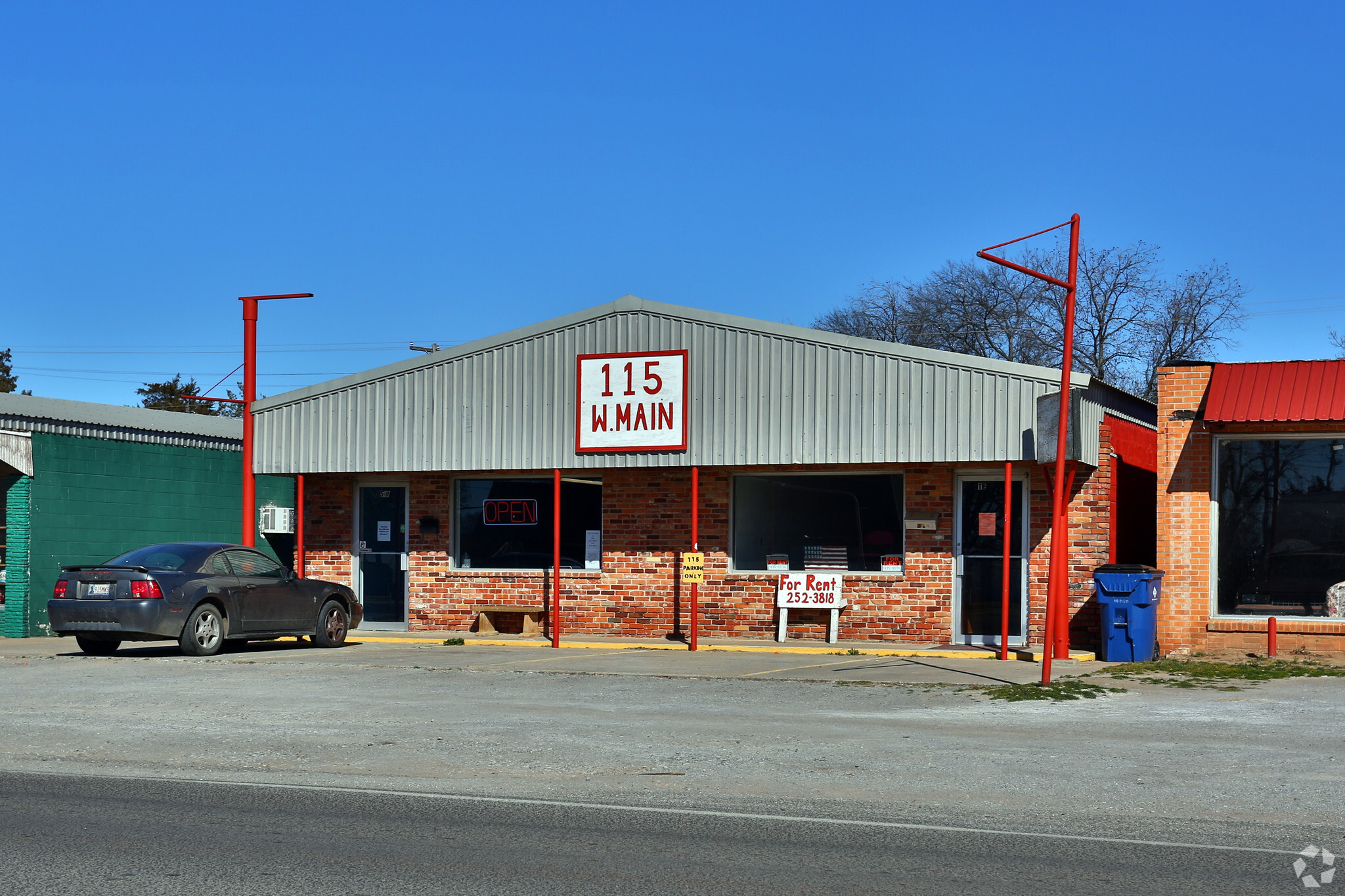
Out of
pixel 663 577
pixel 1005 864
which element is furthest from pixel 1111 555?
pixel 1005 864

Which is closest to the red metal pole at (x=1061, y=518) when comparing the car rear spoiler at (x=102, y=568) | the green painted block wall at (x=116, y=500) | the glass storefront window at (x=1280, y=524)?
the glass storefront window at (x=1280, y=524)

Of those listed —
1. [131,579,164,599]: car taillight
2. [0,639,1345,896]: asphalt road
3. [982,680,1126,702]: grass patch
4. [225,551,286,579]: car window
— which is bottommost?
[982,680,1126,702]: grass patch

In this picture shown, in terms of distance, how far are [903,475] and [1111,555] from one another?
9.85 ft

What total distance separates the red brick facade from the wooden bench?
32 cm

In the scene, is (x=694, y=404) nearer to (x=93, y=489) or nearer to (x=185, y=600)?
(x=185, y=600)

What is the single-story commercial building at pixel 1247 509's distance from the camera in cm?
1773

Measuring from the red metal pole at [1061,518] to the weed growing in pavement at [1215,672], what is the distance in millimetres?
897

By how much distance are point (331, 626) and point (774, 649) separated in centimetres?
607

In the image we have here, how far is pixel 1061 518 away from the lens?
1542cm

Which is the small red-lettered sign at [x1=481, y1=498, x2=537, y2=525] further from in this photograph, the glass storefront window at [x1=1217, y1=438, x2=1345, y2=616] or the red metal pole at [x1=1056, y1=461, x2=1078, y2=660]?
the glass storefront window at [x1=1217, y1=438, x2=1345, y2=616]

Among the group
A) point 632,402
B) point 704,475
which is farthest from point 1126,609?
point 632,402

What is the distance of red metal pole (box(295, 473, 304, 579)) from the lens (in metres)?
22.1

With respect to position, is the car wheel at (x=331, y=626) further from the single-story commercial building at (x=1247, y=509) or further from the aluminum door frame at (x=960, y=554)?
the single-story commercial building at (x=1247, y=509)

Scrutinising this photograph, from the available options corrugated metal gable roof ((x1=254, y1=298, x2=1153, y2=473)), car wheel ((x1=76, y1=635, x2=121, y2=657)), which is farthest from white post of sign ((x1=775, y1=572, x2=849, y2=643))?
car wheel ((x1=76, y1=635, x2=121, y2=657))
